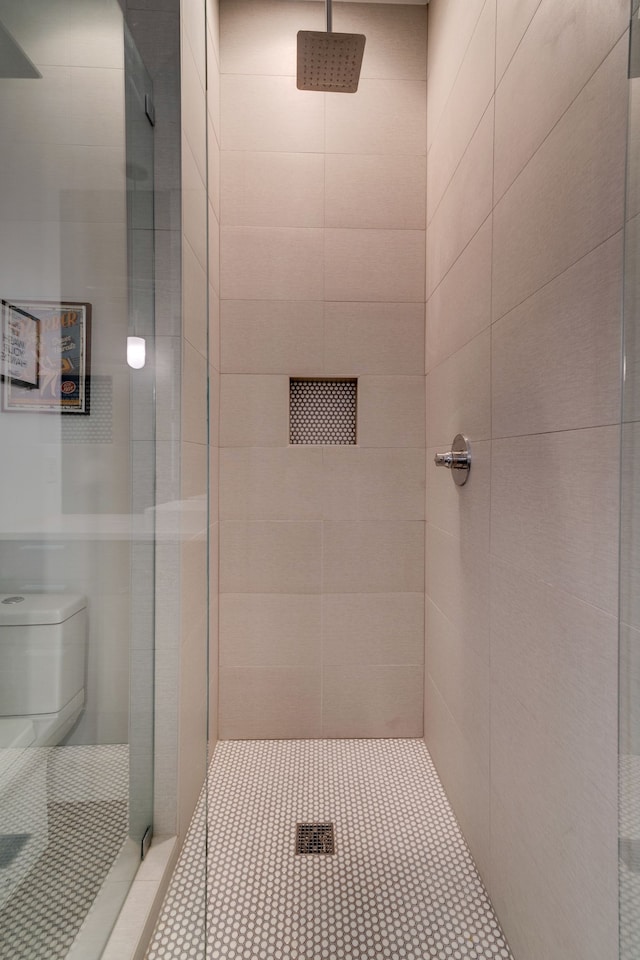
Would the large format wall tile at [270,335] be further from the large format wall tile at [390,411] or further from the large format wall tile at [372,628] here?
the large format wall tile at [372,628]

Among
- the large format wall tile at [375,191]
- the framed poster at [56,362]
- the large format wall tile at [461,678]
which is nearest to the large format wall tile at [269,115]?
the large format wall tile at [375,191]

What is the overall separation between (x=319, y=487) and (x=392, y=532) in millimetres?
322

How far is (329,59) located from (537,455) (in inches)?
46.7

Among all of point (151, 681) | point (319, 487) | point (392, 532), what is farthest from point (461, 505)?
point (151, 681)

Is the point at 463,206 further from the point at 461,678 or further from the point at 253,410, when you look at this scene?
the point at 461,678

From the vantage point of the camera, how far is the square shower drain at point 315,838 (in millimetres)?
1334

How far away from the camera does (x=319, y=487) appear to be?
6.17ft

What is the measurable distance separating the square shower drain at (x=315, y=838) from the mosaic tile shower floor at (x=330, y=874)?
0.02 m

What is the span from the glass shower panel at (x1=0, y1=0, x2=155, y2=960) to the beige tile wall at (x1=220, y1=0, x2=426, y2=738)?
2.43 feet

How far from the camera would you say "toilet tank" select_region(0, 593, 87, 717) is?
67cm

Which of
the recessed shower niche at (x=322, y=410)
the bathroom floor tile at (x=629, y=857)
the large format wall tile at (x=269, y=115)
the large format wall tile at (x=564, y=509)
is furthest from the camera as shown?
the recessed shower niche at (x=322, y=410)

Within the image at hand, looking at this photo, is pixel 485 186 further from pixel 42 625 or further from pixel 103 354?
pixel 42 625

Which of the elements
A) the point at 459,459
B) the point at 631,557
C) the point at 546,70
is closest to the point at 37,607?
the point at 631,557

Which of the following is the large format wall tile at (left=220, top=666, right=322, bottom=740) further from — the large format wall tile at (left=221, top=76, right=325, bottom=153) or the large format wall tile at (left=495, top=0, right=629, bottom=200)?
the large format wall tile at (left=221, top=76, right=325, bottom=153)
